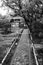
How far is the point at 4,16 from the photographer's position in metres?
23.2

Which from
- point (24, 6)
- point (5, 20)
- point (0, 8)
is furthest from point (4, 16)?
point (24, 6)

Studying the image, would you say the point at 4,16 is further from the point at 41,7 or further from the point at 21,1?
the point at 41,7

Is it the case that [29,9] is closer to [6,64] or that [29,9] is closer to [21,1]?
[21,1]

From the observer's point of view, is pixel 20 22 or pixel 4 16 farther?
pixel 20 22

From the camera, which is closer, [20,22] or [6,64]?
[6,64]

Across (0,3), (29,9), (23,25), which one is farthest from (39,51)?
(23,25)

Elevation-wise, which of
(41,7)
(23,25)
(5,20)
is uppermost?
(41,7)

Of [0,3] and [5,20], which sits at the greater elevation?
[0,3]

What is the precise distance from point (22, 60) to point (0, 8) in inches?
589

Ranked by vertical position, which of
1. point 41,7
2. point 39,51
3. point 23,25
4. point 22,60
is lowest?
point 23,25

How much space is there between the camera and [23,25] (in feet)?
106

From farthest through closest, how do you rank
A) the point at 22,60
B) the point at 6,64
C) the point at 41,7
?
1. the point at 41,7
2. the point at 22,60
3. the point at 6,64

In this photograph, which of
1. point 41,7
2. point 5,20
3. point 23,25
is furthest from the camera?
point 23,25

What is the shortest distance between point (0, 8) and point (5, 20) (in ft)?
9.33
